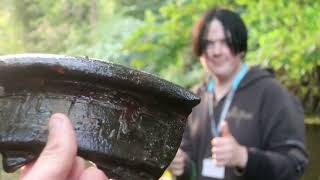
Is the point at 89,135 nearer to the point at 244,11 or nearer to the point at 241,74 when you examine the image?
the point at 241,74

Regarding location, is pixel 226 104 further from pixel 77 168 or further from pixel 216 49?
pixel 77 168

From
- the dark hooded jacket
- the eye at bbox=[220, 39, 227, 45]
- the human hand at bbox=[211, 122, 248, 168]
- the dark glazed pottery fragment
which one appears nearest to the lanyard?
the dark hooded jacket

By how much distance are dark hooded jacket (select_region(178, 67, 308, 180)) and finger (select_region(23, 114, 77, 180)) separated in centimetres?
157

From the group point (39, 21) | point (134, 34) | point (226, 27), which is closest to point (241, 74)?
point (226, 27)

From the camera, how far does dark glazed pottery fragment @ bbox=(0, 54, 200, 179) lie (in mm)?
742

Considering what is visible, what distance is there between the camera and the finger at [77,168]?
77cm

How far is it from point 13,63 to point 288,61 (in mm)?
3470

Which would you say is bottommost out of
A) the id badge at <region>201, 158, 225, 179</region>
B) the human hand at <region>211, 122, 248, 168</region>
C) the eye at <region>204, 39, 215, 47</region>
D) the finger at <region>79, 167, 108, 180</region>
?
the id badge at <region>201, 158, 225, 179</region>

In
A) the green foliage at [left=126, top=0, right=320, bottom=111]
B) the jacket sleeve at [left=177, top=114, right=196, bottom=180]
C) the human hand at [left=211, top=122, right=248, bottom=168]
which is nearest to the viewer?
the human hand at [left=211, top=122, right=248, bottom=168]

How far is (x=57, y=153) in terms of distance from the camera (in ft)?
2.43

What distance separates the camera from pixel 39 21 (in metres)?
11.7

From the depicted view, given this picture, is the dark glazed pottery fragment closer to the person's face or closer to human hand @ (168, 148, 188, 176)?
human hand @ (168, 148, 188, 176)

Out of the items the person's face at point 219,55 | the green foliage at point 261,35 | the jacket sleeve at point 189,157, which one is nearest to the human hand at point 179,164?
the jacket sleeve at point 189,157

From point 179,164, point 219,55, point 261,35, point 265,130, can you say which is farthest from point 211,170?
point 261,35
